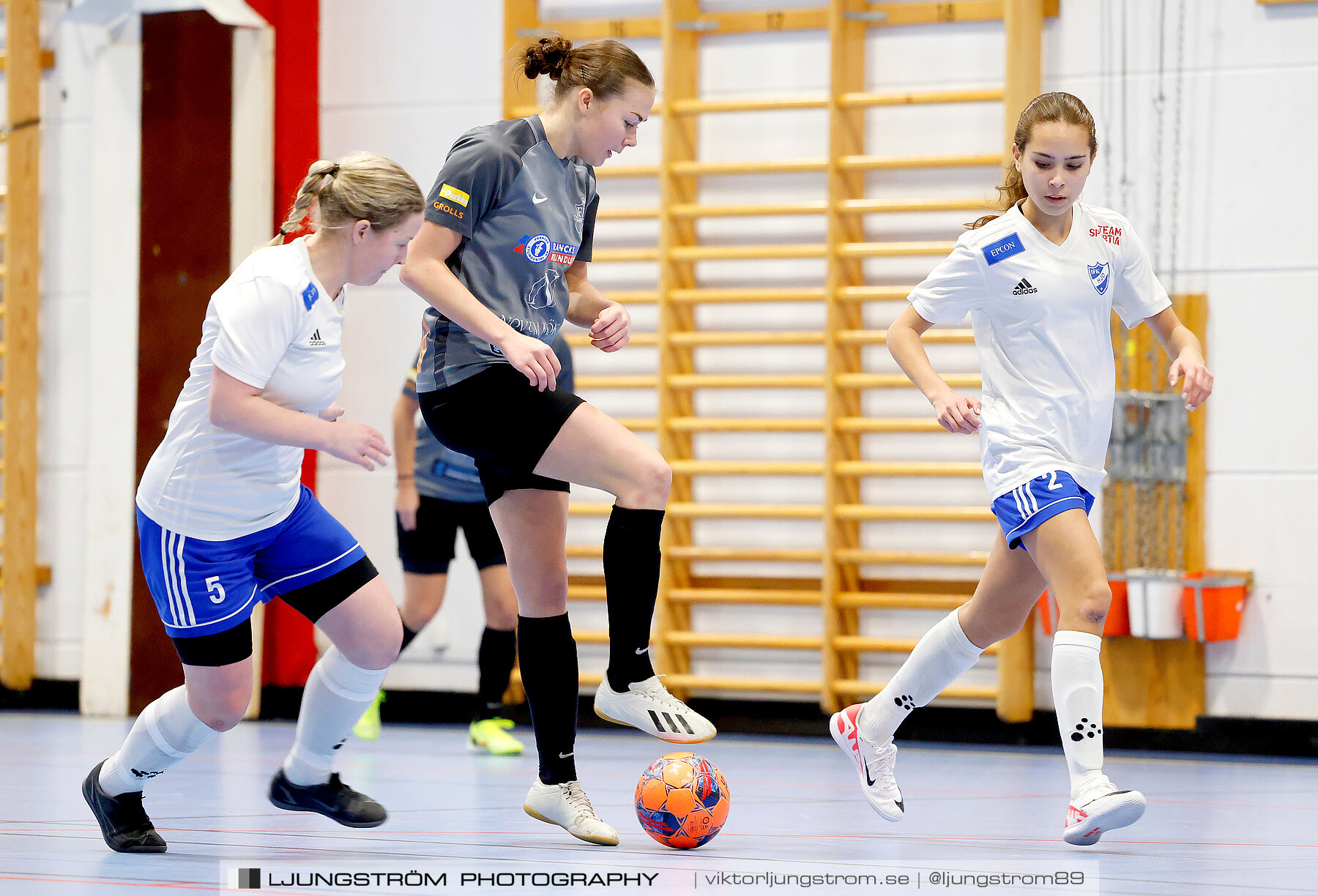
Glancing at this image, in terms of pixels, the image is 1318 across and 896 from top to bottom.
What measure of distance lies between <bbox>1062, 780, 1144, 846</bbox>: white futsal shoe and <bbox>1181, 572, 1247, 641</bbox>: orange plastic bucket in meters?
2.13

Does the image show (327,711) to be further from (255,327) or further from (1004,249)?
(1004,249)

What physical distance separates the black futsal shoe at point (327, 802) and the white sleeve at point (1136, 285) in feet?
6.41

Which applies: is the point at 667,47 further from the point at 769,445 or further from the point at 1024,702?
the point at 1024,702

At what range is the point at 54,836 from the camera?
3.08m

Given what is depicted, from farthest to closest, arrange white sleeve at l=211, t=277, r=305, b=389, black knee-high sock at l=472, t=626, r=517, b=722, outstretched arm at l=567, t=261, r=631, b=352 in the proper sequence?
black knee-high sock at l=472, t=626, r=517, b=722 → outstretched arm at l=567, t=261, r=631, b=352 → white sleeve at l=211, t=277, r=305, b=389

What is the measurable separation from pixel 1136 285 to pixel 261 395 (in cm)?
188

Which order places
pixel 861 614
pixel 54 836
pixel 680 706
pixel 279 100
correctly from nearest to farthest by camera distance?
pixel 680 706
pixel 54 836
pixel 861 614
pixel 279 100

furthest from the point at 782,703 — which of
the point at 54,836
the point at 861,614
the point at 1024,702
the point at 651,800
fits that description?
the point at 54,836

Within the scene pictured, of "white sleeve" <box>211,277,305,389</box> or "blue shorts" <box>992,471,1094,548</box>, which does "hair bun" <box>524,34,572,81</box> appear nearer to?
"white sleeve" <box>211,277,305,389</box>

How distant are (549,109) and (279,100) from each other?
126 inches

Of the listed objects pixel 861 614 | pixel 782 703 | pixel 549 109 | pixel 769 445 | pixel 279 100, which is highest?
pixel 279 100

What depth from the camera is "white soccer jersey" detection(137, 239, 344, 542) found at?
260 cm

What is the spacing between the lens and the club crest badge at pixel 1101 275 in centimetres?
300

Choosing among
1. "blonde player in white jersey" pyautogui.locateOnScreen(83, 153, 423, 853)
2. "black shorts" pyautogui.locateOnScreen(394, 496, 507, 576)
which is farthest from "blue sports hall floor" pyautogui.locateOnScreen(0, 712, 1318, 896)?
"black shorts" pyautogui.locateOnScreen(394, 496, 507, 576)
